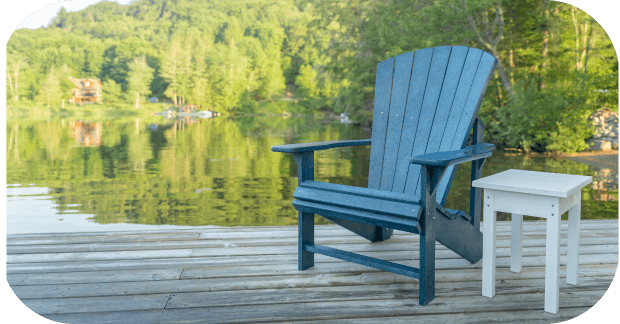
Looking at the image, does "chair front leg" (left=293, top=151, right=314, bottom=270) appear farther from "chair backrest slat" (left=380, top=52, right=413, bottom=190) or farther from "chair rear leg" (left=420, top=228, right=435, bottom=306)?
"chair rear leg" (left=420, top=228, right=435, bottom=306)

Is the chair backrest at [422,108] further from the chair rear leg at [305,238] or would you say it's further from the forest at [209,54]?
the forest at [209,54]

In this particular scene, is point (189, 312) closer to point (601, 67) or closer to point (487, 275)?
point (487, 275)

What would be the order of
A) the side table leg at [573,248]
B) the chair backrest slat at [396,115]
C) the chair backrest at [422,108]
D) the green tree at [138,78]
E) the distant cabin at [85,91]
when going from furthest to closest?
the green tree at [138,78] → the distant cabin at [85,91] → the chair backrest slat at [396,115] → the chair backrest at [422,108] → the side table leg at [573,248]

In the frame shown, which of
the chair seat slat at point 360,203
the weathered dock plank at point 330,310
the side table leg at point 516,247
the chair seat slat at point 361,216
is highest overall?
the chair seat slat at point 360,203

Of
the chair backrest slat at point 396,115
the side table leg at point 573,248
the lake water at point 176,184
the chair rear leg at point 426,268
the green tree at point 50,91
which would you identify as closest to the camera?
the chair rear leg at point 426,268

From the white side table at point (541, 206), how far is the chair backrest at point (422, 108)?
24 cm

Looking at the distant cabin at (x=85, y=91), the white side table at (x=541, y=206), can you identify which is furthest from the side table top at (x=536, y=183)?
the distant cabin at (x=85, y=91)

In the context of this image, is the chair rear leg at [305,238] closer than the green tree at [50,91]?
Yes

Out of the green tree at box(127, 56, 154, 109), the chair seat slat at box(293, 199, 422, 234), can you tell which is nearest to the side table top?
the chair seat slat at box(293, 199, 422, 234)

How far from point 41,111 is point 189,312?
3272 cm

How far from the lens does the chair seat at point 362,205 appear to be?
156 cm

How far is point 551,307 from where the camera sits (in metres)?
1.54

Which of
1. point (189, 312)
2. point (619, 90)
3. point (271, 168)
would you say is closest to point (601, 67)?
point (619, 90)

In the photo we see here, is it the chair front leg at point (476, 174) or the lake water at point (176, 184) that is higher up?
the chair front leg at point (476, 174)
